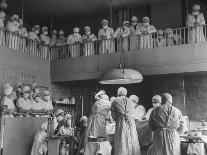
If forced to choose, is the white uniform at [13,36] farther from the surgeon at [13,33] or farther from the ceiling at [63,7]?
the ceiling at [63,7]

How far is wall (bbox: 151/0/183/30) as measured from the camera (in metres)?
12.8

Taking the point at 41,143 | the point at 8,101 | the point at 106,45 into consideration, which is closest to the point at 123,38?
the point at 106,45

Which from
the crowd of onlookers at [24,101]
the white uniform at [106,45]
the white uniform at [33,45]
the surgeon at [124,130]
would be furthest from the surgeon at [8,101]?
the surgeon at [124,130]

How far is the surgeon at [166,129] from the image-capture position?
234 inches

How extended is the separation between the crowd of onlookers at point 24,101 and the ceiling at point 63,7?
397 cm

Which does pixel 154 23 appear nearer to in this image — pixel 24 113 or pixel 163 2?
pixel 163 2

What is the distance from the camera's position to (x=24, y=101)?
10.4 m

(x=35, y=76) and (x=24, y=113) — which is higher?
(x=35, y=76)

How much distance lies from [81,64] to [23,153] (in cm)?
413

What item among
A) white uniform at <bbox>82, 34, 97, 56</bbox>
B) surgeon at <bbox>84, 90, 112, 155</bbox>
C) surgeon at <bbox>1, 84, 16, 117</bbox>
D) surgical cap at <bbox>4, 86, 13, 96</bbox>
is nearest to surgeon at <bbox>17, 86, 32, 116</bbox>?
surgeon at <bbox>1, 84, 16, 117</bbox>

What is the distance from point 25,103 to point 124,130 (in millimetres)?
4786

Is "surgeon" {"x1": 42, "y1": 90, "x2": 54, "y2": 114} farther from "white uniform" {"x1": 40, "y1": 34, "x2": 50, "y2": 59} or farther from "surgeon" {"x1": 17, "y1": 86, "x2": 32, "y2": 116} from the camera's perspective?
"white uniform" {"x1": 40, "y1": 34, "x2": 50, "y2": 59}

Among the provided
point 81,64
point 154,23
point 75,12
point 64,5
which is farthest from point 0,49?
point 154,23

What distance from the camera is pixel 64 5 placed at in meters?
13.5
